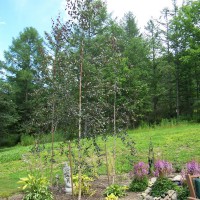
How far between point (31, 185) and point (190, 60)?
57.0 ft

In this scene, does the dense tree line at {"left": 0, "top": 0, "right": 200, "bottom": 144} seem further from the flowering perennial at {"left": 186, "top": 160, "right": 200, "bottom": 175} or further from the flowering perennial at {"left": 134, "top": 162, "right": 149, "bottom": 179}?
the flowering perennial at {"left": 186, "top": 160, "right": 200, "bottom": 175}

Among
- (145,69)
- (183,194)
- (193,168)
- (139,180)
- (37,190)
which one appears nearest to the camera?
(183,194)

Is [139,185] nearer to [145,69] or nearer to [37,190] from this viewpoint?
[37,190]

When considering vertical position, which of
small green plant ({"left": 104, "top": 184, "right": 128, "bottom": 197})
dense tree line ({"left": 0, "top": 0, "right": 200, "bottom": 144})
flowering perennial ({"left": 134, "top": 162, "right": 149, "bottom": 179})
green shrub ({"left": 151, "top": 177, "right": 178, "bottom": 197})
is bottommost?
small green plant ({"left": 104, "top": 184, "right": 128, "bottom": 197})

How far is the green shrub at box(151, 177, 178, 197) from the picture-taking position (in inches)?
204

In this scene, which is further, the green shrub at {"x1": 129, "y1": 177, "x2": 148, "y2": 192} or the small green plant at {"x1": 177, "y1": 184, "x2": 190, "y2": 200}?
the green shrub at {"x1": 129, "y1": 177, "x2": 148, "y2": 192}

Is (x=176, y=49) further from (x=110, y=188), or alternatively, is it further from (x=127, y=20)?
(x=110, y=188)

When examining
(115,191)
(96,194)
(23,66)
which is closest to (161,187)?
(115,191)

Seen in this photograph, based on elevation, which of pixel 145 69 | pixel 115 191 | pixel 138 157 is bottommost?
pixel 115 191

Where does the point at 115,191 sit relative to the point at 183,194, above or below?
below

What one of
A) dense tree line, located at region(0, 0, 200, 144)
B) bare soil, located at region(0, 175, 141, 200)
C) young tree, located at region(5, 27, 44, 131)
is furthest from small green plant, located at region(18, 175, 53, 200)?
young tree, located at region(5, 27, 44, 131)

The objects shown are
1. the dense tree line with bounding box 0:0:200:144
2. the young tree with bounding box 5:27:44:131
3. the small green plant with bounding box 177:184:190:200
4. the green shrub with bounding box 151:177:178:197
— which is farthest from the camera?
the young tree with bounding box 5:27:44:131

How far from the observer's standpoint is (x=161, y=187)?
5.27 meters

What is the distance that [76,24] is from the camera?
5.48 meters
